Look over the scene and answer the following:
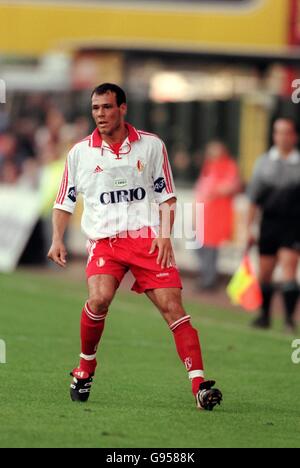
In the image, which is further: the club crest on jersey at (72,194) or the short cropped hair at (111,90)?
the club crest on jersey at (72,194)

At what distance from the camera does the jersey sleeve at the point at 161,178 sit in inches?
388

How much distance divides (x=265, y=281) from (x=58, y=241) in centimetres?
689

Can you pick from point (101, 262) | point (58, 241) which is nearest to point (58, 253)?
point (58, 241)

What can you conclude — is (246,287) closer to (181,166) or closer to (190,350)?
(190,350)

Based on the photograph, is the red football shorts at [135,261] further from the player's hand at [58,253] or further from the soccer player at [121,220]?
the player's hand at [58,253]

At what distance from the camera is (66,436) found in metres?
8.58

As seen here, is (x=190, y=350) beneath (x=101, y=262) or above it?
beneath

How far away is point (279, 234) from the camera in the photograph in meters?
16.2

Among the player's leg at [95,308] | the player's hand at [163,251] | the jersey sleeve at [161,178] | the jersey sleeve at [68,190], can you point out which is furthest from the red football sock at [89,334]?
the jersey sleeve at [161,178]

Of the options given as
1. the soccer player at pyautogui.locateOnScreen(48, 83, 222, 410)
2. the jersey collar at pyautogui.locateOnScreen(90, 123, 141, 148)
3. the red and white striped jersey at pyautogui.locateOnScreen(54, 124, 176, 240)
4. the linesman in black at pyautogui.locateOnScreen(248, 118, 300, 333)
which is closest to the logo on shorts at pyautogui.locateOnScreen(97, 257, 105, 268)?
the soccer player at pyautogui.locateOnScreen(48, 83, 222, 410)

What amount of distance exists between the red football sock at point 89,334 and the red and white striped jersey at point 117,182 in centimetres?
54

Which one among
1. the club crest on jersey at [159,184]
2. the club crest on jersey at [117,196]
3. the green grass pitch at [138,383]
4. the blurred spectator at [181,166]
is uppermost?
the blurred spectator at [181,166]

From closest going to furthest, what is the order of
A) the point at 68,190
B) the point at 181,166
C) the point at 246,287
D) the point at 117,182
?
the point at 117,182
the point at 68,190
the point at 246,287
the point at 181,166

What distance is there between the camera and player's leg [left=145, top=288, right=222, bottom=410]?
9.69 meters
